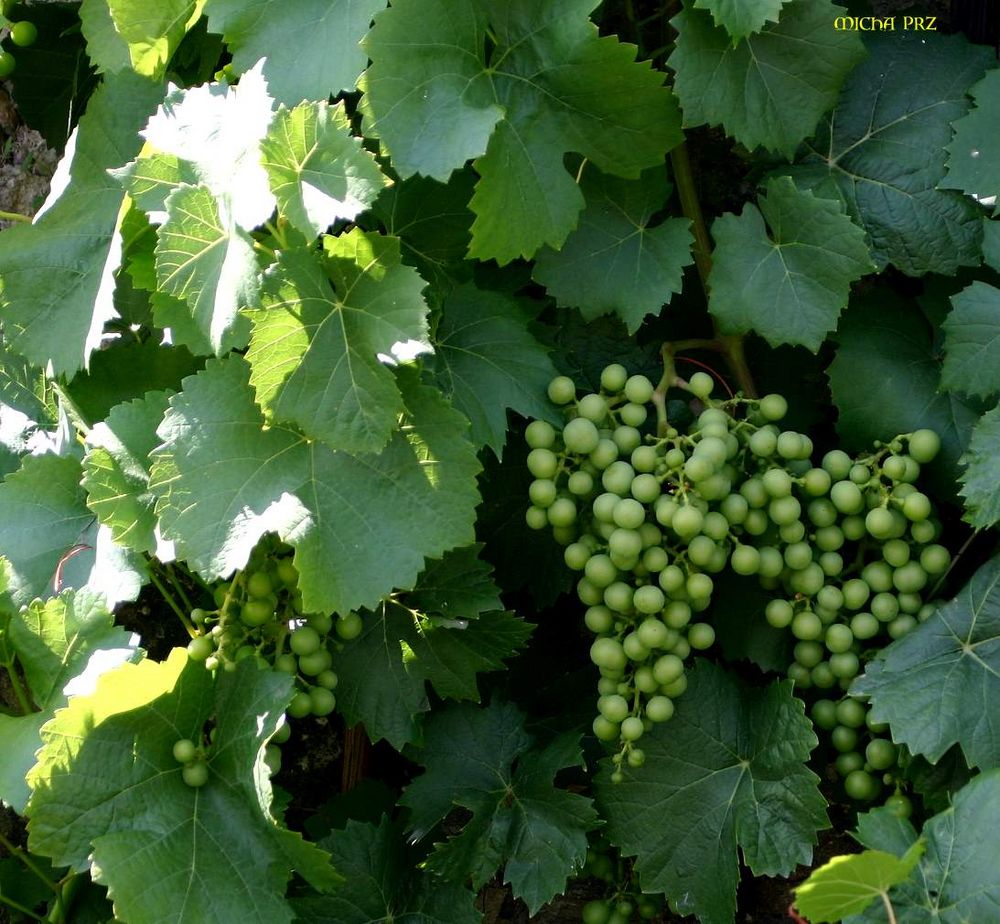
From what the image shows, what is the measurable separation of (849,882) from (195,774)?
35.0 inches

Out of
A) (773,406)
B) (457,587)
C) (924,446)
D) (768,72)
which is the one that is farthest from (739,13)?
(457,587)

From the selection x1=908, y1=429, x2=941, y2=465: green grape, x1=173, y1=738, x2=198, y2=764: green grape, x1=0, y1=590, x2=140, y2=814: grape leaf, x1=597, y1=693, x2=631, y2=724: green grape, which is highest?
x1=0, y1=590, x2=140, y2=814: grape leaf

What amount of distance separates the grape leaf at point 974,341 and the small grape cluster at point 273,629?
0.93 m

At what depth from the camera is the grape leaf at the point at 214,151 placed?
1570 millimetres

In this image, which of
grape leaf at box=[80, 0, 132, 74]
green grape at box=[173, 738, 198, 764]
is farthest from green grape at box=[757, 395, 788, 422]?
grape leaf at box=[80, 0, 132, 74]

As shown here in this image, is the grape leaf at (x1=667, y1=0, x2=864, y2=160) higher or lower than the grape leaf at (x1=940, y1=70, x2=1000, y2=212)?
above

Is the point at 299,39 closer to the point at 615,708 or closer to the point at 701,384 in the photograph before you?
the point at 701,384

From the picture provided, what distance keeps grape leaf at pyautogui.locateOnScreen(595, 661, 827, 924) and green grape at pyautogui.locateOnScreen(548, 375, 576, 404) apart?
17.9 inches

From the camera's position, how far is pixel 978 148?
1787mm

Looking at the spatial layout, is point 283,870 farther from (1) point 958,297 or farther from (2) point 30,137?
(2) point 30,137

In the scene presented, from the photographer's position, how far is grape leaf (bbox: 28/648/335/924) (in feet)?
5.30

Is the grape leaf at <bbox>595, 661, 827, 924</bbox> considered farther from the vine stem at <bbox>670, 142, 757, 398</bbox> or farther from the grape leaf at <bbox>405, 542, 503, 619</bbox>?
the vine stem at <bbox>670, 142, 757, 398</bbox>

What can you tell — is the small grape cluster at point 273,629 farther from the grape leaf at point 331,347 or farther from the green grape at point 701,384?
the green grape at point 701,384

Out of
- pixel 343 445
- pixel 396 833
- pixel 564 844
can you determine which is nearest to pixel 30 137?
pixel 343 445
